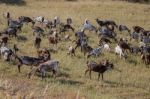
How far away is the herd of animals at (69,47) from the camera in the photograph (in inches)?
930

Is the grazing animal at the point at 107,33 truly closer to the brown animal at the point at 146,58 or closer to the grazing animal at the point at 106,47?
the grazing animal at the point at 106,47

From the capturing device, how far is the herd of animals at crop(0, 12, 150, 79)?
2361cm

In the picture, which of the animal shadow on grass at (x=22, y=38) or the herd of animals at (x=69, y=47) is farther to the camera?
the animal shadow on grass at (x=22, y=38)

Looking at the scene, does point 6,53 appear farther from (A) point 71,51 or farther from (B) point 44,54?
(A) point 71,51

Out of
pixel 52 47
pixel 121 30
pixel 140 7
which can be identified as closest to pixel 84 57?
pixel 52 47

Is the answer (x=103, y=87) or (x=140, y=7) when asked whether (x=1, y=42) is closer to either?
(x=103, y=87)

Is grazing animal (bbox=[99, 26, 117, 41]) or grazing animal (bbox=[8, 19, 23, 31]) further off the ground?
grazing animal (bbox=[8, 19, 23, 31])

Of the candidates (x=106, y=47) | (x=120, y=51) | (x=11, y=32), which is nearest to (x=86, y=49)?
(x=106, y=47)

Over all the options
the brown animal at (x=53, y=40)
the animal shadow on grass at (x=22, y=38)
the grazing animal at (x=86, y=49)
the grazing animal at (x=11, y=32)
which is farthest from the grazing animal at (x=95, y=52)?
the grazing animal at (x=11, y=32)

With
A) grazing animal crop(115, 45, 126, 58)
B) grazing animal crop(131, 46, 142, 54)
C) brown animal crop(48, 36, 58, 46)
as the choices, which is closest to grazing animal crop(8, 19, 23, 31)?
brown animal crop(48, 36, 58, 46)

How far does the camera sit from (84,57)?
93.3ft

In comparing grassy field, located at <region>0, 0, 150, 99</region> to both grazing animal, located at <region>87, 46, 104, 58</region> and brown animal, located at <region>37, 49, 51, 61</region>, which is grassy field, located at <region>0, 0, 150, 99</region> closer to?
grazing animal, located at <region>87, 46, 104, 58</region>

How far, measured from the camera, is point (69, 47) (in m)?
29.2

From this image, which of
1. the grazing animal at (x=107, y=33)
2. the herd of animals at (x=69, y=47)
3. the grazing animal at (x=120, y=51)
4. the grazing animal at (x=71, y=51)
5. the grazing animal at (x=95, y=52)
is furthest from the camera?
the grazing animal at (x=107, y=33)
